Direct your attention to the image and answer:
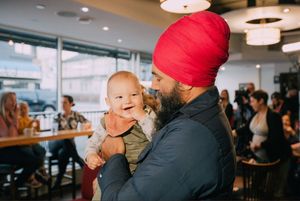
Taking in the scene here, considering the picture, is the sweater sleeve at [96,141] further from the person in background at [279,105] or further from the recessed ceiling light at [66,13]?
the person in background at [279,105]

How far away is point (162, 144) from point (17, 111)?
4.01 meters

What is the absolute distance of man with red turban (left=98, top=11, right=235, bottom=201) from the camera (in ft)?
2.70

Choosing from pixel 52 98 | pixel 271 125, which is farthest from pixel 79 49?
pixel 271 125

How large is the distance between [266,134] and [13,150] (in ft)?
10.8

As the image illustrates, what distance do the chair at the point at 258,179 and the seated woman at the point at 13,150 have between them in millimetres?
2816

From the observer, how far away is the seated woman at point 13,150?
157 inches

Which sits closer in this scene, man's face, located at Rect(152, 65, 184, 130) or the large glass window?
man's face, located at Rect(152, 65, 184, 130)

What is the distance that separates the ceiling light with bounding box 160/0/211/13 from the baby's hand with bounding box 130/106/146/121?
2.46 metres

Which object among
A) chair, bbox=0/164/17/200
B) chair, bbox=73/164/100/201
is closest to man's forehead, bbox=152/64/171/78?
chair, bbox=73/164/100/201

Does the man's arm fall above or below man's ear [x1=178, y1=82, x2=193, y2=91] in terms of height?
below

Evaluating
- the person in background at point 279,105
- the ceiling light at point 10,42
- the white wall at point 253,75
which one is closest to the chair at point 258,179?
the person in background at point 279,105

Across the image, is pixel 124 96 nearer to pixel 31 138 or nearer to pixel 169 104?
pixel 169 104

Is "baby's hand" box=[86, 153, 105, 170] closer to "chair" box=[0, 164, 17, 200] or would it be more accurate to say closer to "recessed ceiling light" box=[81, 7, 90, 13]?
"chair" box=[0, 164, 17, 200]

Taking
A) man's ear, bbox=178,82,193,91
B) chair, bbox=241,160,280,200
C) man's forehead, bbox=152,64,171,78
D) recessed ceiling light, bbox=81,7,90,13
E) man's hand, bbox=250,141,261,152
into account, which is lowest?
chair, bbox=241,160,280,200
